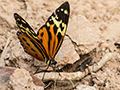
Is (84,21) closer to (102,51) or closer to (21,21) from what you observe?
(102,51)

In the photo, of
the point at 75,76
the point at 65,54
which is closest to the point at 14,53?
the point at 65,54

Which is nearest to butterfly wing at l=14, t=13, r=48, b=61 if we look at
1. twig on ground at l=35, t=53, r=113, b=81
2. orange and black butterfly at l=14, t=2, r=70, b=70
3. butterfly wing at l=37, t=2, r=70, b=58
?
orange and black butterfly at l=14, t=2, r=70, b=70

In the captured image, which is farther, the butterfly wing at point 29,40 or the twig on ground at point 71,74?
the twig on ground at point 71,74

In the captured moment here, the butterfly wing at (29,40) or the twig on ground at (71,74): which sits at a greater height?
the butterfly wing at (29,40)

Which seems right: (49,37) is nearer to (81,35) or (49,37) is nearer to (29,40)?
(29,40)

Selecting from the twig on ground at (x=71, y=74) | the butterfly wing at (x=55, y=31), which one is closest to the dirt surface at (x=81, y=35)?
the twig on ground at (x=71, y=74)


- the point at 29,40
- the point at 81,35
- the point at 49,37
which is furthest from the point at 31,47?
the point at 81,35

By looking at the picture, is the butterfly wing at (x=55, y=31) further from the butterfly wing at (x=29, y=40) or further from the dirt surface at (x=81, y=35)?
the dirt surface at (x=81, y=35)
